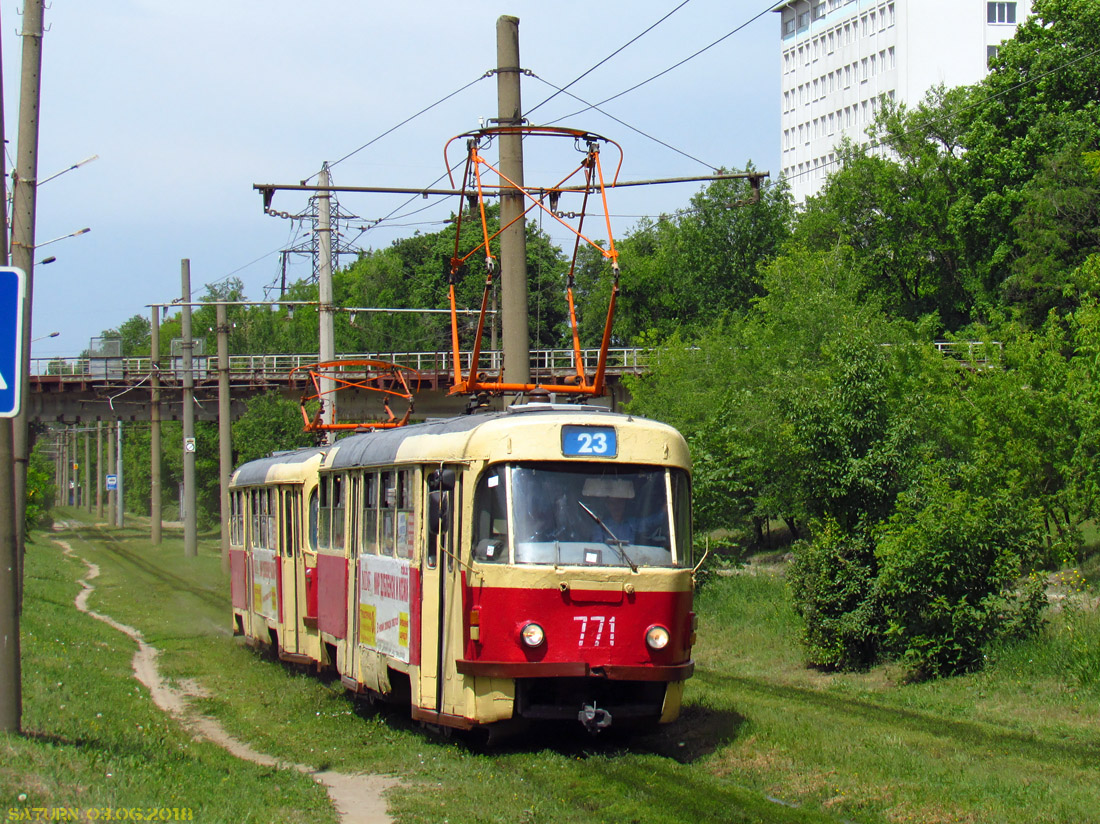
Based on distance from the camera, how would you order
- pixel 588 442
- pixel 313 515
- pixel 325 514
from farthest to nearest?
pixel 313 515 < pixel 325 514 < pixel 588 442

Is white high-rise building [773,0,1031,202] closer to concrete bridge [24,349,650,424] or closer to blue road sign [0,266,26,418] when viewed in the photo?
concrete bridge [24,349,650,424]

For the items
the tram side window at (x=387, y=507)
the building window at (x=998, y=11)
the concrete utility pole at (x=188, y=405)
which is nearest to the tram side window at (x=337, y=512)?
the tram side window at (x=387, y=507)

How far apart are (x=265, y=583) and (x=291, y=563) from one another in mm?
1940

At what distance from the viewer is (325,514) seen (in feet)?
52.9

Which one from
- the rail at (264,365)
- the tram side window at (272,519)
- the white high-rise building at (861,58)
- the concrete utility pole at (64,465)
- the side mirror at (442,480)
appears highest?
the white high-rise building at (861,58)

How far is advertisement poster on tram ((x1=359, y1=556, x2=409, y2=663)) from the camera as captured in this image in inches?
486

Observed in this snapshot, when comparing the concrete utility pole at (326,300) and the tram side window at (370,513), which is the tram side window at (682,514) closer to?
the tram side window at (370,513)

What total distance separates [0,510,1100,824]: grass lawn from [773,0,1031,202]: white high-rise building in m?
68.6

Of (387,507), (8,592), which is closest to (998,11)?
(387,507)

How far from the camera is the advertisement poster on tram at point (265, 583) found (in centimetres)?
1908

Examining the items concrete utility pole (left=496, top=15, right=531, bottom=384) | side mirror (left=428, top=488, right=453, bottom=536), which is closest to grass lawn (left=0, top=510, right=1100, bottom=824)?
side mirror (left=428, top=488, right=453, bottom=536)

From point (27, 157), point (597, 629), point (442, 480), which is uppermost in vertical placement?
point (27, 157)

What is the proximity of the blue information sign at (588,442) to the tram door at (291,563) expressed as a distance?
7493 mm

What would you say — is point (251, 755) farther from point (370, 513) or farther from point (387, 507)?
point (370, 513)
